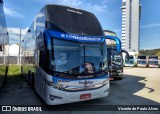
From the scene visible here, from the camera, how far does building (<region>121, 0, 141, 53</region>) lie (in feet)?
355

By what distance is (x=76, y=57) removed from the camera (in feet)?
25.6

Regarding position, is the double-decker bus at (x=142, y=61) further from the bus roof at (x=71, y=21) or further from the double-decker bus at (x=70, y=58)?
the double-decker bus at (x=70, y=58)

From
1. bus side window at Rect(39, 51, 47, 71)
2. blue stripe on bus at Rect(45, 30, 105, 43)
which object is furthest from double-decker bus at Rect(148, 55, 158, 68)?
bus side window at Rect(39, 51, 47, 71)

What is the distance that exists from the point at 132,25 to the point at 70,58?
10688 cm

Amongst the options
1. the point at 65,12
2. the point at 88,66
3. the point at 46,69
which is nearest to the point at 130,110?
the point at 88,66

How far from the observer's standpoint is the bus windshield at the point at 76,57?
A: 24.3 ft

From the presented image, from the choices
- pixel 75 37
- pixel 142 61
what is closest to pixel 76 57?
pixel 75 37

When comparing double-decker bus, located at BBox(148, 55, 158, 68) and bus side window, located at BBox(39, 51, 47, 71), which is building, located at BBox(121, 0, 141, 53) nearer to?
double-decker bus, located at BBox(148, 55, 158, 68)

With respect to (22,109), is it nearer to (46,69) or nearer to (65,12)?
(46,69)

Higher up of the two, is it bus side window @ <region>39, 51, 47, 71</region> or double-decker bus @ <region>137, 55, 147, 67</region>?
bus side window @ <region>39, 51, 47, 71</region>

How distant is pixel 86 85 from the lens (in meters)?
7.72

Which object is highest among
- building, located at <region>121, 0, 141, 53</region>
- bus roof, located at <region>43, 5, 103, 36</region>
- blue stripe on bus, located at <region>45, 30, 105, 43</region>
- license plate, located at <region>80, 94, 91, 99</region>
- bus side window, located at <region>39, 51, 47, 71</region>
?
building, located at <region>121, 0, 141, 53</region>

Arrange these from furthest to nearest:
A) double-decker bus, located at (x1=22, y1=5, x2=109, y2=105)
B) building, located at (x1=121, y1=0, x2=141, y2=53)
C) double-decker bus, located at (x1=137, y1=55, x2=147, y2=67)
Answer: building, located at (x1=121, y1=0, x2=141, y2=53) → double-decker bus, located at (x1=137, y1=55, x2=147, y2=67) → double-decker bus, located at (x1=22, y1=5, x2=109, y2=105)

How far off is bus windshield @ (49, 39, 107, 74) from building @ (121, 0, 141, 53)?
10309 cm
